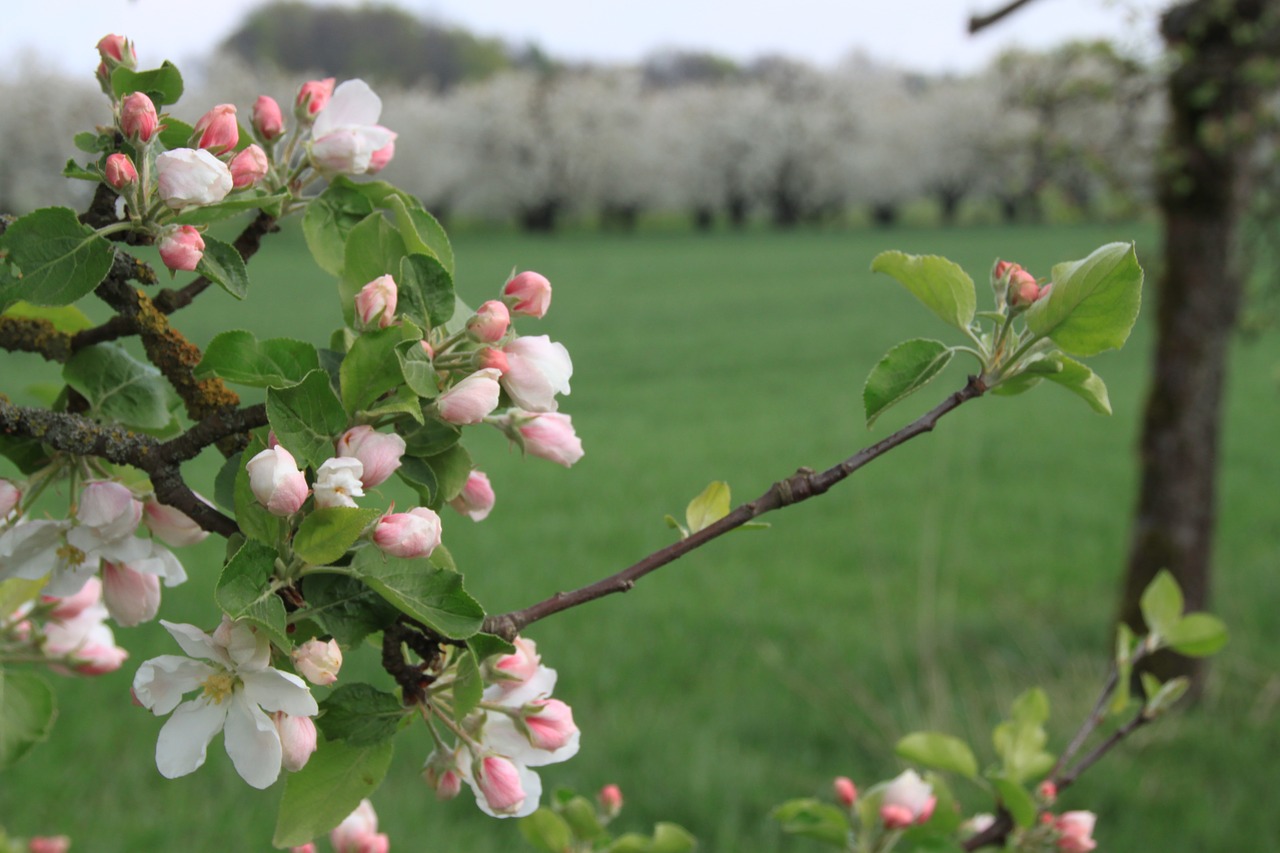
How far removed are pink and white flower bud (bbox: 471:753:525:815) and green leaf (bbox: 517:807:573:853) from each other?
1.03 ft

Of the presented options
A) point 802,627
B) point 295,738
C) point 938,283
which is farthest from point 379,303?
point 802,627

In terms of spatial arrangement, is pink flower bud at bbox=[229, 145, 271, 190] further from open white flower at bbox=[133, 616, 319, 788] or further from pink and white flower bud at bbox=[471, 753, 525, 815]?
pink and white flower bud at bbox=[471, 753, 525, 815]

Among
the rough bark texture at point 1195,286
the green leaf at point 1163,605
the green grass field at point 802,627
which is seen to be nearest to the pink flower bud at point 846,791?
the green leaf at point 1163,605

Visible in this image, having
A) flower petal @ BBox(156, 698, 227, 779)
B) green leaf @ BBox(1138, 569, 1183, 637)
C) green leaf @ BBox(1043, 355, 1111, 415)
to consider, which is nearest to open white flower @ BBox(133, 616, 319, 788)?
flower petal @ BBox(156, 698, 227, 779)

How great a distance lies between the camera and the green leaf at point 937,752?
3.69 feet

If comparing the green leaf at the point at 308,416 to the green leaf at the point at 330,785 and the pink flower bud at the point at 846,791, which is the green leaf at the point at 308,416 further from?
the pink flower bud at the point at 846,791

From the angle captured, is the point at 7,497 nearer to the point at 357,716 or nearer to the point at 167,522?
the point at 167,522

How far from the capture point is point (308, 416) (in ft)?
1.98

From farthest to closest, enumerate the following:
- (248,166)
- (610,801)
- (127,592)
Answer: (610,801) < (127,592) < (248,166)

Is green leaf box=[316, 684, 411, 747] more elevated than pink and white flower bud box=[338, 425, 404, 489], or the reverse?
pink and white flower bud box=[338, 425, 404, 489]

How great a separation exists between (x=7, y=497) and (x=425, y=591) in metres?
0.31

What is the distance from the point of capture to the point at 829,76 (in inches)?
1799

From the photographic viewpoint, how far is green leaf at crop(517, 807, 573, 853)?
982 mm

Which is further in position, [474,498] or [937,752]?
[937,752]
